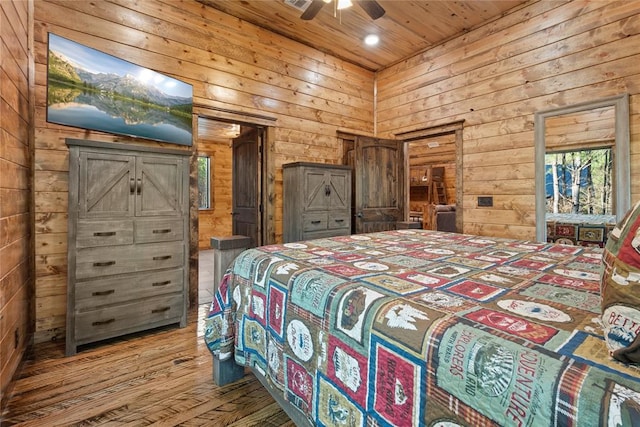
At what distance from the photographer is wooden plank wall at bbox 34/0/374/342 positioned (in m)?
2.42

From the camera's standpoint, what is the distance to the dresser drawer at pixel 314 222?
354cm

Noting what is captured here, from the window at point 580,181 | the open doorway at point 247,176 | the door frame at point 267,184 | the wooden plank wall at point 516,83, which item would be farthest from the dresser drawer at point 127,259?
the window at point 580,181

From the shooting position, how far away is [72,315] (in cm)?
219

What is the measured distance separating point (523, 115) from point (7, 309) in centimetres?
457

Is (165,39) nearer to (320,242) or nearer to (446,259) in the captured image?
Answer: (320,242)

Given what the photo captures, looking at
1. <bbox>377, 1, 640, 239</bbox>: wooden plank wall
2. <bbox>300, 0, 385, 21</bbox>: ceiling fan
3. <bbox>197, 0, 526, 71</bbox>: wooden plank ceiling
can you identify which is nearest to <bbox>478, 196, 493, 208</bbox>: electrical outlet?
<bbox>377, 1, 640, 239</bbox>: wooden plank wall

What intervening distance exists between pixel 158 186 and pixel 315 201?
170 centimetres

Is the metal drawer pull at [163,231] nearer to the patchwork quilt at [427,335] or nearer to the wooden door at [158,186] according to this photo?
the wooden door at [158,186]

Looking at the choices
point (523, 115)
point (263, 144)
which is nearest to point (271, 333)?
point (263, 144)

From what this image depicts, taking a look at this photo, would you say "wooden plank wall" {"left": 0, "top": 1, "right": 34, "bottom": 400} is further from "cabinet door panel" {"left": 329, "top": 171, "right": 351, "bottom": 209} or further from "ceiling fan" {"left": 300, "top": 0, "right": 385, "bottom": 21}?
"cabinet door panel" {"left": 329, "top": 171, "right": 351, "bottom": 209}

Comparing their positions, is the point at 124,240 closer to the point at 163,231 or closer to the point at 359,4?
the point at 163,231


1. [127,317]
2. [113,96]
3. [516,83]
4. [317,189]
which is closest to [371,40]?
[516,83]

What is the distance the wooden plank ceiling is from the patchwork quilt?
114 inches

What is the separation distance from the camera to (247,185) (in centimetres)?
412
